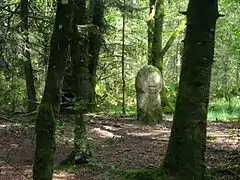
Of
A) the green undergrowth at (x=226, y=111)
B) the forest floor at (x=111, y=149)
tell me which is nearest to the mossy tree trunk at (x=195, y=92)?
the forest floor at (x=111, y=149)

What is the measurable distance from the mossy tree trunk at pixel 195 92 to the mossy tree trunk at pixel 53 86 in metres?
2.01

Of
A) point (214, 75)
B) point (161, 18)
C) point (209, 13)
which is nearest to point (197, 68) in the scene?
point (209, 13)

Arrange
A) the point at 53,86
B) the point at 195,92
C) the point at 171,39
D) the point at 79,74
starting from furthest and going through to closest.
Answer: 1. the point at 171,39
2. the point at 79,74
3. the point at 195,92
4. the point at 53,86

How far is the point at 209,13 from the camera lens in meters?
5.56

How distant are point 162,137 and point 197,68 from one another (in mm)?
6130

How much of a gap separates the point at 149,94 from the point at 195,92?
9.04 m

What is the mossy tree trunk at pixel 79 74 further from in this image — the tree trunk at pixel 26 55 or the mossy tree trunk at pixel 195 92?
the tree trunk at pixel 26 55

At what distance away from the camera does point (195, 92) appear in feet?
18.3

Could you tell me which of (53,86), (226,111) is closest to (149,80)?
(226,111)

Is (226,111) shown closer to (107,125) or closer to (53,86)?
(107,125)

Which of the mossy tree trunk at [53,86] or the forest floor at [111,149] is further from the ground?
the mossy tree trunk at [53,86]

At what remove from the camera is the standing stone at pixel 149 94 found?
14.6 m

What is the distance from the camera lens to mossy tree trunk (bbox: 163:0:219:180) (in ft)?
18.2

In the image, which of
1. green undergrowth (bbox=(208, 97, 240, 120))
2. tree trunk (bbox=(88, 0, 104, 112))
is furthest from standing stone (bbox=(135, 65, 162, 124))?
green undergrowth (bbox=(208, 97, 240, 120))
